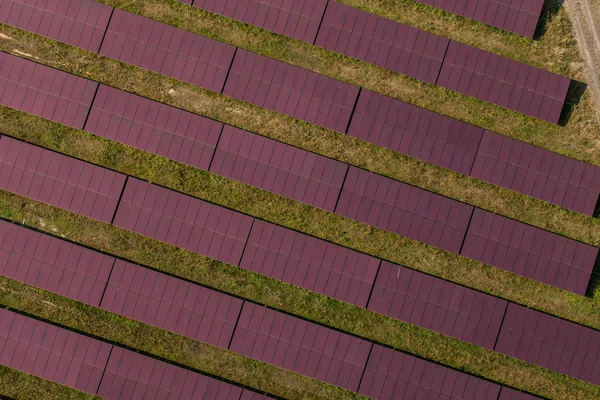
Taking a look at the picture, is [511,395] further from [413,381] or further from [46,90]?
[46,90]

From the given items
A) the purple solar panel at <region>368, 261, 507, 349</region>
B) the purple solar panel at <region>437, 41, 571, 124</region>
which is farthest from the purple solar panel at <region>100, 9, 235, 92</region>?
the purple solar panel at <region>368, 261, 507, 349</region>

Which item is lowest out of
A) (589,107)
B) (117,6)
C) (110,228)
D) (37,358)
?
(37,358)

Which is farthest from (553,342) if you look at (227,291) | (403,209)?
(227,291)

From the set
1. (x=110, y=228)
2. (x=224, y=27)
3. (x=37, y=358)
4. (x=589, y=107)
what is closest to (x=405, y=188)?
(x=589, y=107)

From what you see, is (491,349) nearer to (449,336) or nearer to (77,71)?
(449,336)

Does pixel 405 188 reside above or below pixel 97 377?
above

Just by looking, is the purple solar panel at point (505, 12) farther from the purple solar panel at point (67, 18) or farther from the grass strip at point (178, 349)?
the grass strip at point (178, 349)

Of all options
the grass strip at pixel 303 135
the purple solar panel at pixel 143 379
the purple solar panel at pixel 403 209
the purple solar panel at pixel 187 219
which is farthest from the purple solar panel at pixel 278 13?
the purple solar panel at pixel 143 379
